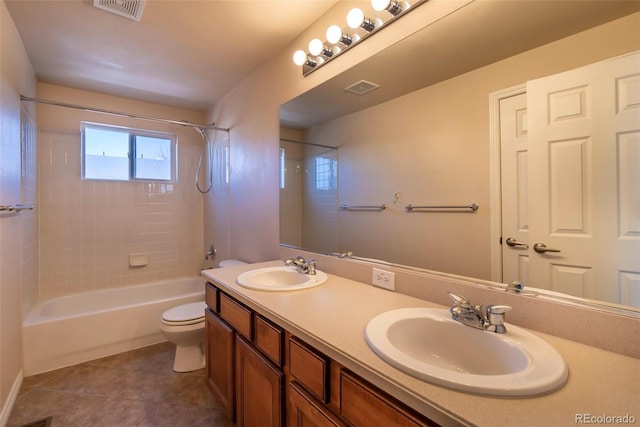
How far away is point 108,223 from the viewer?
2.98m

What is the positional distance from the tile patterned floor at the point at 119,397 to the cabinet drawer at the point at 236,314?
0.70m

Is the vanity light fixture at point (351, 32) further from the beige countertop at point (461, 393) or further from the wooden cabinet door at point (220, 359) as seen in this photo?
the wooden cabinet door at point (220, 359)

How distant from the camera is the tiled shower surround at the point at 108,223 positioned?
2.71 metres

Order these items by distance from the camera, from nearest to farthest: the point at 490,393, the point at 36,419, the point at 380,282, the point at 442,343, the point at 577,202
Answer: the point at 490,393
the point at 577,202
the point at 442,343
the point at 380,282
the point at 36,419

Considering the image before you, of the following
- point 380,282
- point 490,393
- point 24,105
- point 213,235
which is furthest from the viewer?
point 213,235

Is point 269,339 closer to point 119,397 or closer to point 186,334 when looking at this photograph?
point 186,334

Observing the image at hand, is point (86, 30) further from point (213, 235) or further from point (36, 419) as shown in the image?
point (36, 419)

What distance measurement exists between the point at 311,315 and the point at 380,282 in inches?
18.3

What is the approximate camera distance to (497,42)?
101 centimetres

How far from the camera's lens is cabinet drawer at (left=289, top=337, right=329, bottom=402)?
0.85m

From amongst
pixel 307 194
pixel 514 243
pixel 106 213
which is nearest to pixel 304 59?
pixel 307 194

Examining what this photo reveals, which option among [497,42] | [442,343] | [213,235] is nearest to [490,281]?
[442,343]

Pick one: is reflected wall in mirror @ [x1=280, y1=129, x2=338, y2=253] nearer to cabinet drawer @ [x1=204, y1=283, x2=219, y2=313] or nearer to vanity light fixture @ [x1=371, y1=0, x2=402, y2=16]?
cabinet drawer @ [x1=204, y1=283, x2=219, y2=313]

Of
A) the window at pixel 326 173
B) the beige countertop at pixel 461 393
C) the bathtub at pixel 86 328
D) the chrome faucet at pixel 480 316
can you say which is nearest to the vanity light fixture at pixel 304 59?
the window at pixel 326 173
